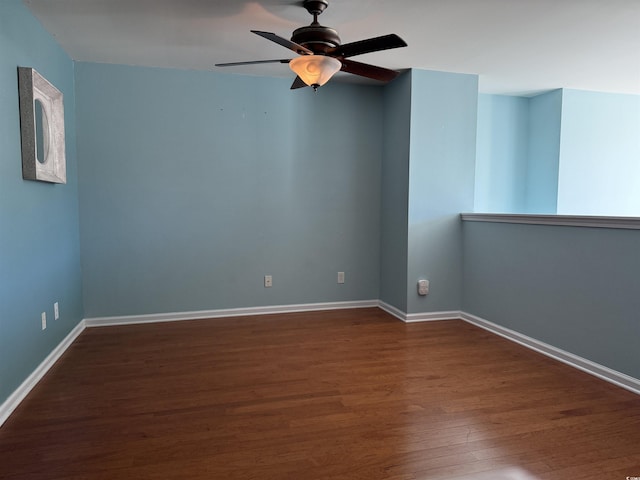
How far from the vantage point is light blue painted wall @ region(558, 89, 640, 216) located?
4340mm

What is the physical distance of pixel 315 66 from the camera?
Answer: 2.25 meters

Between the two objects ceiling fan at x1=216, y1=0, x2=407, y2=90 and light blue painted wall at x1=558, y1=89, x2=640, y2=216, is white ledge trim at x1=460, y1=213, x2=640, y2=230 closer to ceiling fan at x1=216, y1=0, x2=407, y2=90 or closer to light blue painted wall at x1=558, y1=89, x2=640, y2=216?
light blue painted wall at x1=558, y1=89, x2=640, y2=216

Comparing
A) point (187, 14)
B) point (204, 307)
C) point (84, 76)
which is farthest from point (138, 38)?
point (204, 307)

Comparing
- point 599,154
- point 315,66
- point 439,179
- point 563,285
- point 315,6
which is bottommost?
point 563,285

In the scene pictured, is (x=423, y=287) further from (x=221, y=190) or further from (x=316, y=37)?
(x=316, y=37)

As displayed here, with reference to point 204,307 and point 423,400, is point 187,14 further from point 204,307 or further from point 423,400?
point 423,400

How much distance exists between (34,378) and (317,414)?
1.76 metres

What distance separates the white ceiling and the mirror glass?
58 centimetres

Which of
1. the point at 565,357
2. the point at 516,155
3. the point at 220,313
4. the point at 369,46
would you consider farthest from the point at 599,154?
the point at 220,313

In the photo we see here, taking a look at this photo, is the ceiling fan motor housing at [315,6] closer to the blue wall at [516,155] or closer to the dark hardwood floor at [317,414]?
the dark hardwood floor at [317,414]

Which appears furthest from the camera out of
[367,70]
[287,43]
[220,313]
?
[220,313]

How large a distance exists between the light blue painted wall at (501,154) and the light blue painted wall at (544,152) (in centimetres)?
6

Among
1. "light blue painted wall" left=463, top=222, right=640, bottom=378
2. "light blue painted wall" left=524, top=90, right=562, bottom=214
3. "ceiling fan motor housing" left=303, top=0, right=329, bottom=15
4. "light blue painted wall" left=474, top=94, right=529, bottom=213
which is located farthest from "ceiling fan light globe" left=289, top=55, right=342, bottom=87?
"light blue painted wall" left=524, top=90, right=562, bottom=214

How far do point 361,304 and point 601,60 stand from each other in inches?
121
